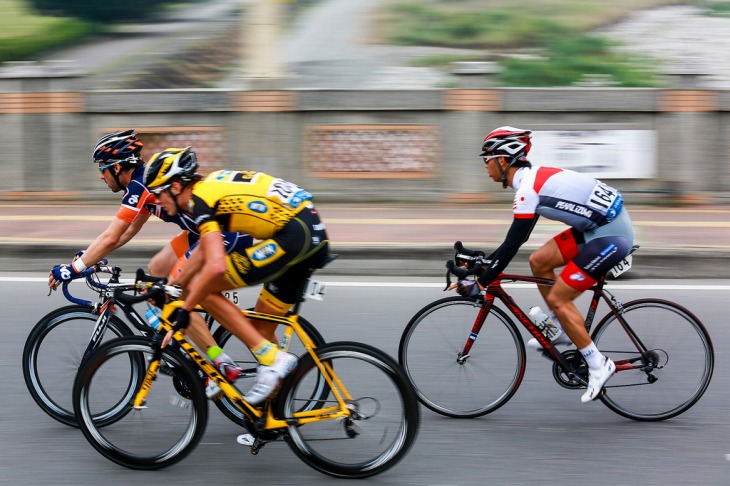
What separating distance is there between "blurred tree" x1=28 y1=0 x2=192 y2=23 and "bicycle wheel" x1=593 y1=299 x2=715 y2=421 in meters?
23.5

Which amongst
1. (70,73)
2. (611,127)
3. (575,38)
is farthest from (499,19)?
(70,73)

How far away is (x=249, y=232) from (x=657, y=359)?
2.59 m

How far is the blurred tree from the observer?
1014 inches

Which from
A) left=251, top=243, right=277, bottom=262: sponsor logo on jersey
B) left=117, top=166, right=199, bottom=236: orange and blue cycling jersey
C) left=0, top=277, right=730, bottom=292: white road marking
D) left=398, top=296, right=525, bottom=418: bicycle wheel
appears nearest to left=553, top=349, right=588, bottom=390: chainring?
left=398, top=296, right=525, bottom=418: bicycle wheel

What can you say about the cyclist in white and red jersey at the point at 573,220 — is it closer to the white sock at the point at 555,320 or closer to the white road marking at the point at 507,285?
the white sock at the point at 555,320

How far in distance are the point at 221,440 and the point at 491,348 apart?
1.71 m

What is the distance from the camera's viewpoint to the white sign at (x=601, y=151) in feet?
41.2

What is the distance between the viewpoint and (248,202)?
464 cm

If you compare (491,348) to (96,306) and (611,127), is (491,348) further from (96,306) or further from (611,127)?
(611,127)

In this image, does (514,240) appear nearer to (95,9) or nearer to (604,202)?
(604,202)

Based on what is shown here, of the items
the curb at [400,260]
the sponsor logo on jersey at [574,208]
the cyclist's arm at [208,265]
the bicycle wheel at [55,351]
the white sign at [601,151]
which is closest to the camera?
the cyclist's arm at [208,265]

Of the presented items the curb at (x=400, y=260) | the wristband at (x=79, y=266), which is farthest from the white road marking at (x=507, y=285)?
the wristband at (x=79, y=266)

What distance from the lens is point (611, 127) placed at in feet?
41.5

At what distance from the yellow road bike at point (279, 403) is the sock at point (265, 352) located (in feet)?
0.45
